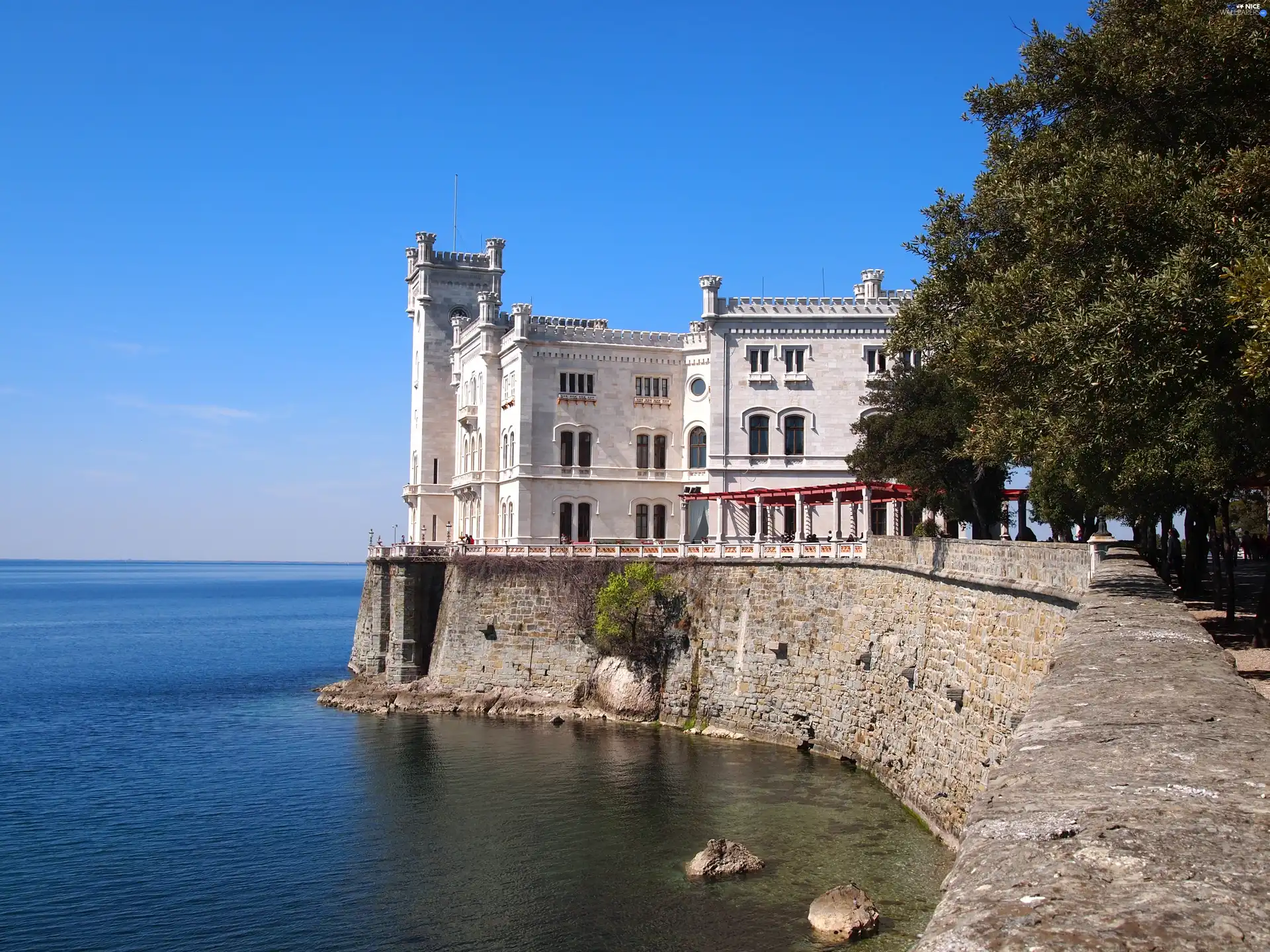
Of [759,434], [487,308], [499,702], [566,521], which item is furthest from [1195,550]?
[487,308]

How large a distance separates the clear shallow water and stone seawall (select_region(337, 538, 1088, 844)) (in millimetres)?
1692

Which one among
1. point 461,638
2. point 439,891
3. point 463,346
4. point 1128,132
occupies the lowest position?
point 439,891

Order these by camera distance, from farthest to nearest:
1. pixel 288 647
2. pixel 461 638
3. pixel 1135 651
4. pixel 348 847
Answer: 1. pixel 288 647
2. pixel 461 638
3. pixel 348 847
4. pixel 1135 651

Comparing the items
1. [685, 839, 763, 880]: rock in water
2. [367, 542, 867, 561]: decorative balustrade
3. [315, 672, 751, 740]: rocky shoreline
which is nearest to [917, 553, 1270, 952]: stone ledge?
[685, 839, 763, 880]: rock in water

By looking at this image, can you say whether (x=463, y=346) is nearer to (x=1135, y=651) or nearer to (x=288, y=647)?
(x=288, y=647)

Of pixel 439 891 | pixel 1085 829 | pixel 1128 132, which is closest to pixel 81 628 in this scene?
pixel 439 891

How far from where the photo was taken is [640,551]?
47.8 m

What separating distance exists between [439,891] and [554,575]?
79.7 ft

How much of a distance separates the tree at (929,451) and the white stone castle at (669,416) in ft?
25.6

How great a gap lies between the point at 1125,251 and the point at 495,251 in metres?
53.3

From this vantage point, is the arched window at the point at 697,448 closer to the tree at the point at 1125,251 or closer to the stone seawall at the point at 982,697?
the stone seawall at the point at 982,697

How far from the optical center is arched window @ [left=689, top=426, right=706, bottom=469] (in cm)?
5625

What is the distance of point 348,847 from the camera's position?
2822cm

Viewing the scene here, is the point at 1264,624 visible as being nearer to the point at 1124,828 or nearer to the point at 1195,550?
the point at 1195,550
